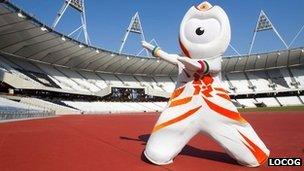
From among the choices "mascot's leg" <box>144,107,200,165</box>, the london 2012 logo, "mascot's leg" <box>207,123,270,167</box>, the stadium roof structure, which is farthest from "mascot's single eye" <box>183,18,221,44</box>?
the stadium roof structure

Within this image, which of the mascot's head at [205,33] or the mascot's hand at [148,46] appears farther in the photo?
the mascot's hand at [148,46]

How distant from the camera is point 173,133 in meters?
6.31

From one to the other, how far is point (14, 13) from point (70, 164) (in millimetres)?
32302

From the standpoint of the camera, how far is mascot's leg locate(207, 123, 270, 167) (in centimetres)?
600

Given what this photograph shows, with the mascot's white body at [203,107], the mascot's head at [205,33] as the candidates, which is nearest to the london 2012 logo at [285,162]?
the mascot's white body at [203,107]

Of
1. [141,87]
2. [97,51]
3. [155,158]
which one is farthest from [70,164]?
[141,87]

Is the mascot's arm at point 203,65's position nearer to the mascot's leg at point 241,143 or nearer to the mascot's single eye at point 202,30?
the mascot's single eye at point 202,30

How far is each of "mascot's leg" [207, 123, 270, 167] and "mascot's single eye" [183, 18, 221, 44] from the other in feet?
5.28

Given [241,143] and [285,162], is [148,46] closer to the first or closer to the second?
[241,143]

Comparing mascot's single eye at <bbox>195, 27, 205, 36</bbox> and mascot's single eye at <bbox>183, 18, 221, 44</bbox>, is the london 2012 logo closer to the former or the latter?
mascot's single eye at <bbox>183, 18, 221, 44</bbox>

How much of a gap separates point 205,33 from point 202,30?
0.08m

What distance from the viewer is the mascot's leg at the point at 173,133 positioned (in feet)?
20.5

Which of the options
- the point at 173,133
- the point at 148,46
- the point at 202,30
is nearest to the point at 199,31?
the point at 202,30

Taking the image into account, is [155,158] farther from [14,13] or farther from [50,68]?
[50,68]
